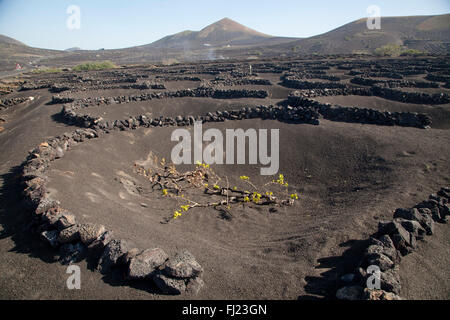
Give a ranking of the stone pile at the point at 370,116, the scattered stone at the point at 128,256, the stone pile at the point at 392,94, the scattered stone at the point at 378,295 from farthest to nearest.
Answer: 1. the stone pile at the point at 392,94
2. the stone pile at the point at 370,116
3. the scattered stone at the point at 128,256
4. the scattered stone at the point at 378,295

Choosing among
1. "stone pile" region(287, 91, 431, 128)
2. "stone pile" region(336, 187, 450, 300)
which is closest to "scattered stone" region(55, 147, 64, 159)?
"stone pile" region(336, 187, 450, 300)

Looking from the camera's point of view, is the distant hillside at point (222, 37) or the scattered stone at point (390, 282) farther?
the distant hillside at point (222, 37)

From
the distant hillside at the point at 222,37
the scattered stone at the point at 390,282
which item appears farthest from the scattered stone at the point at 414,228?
the distant hillside at the point at 222,37

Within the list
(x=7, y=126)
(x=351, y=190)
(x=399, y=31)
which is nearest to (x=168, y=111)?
(x=7, y=126)

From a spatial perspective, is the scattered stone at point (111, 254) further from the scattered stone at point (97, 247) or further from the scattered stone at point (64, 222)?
the scattered stone at point (64, 222)

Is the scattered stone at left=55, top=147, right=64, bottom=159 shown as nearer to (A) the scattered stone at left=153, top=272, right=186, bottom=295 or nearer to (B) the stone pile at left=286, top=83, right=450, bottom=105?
(A) the scattered stone at left=153, top=272, right=186, bottom=295

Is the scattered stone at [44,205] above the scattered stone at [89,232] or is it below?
above

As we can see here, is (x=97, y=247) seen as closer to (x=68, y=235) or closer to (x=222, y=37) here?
(x=68, y=235)

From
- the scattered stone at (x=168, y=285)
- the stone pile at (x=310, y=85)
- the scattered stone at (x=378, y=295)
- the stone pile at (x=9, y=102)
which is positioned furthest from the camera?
the stone pile at (x=310, y=85)
